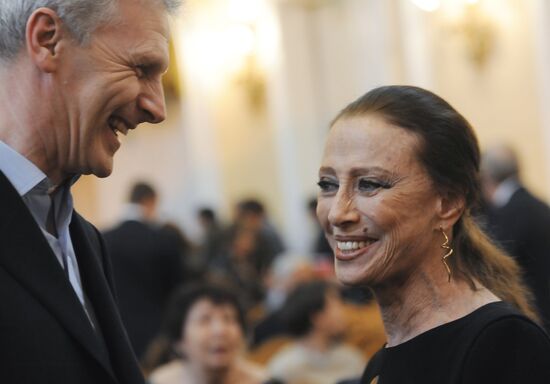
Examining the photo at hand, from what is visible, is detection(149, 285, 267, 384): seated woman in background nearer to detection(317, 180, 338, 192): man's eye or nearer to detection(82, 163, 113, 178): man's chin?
detection(317, 180, 338, 192): man's eye

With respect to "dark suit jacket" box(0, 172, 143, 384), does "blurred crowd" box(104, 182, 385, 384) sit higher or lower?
lower

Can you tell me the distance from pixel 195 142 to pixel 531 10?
5425 millimetres

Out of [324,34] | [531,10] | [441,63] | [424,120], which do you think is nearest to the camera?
[424,120]

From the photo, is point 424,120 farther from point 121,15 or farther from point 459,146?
point 121,15

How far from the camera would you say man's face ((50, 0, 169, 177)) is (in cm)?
194

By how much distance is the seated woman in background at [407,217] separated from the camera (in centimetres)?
214

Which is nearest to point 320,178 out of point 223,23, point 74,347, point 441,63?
point 74,347

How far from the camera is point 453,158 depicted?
218 centimetres

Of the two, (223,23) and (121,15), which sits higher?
(121,15)

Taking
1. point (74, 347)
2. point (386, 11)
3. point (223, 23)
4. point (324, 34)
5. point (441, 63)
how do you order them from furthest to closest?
point (223, 23) < point (324, 34) < point (386, 11) < point (441, 63) < point (74, 347)

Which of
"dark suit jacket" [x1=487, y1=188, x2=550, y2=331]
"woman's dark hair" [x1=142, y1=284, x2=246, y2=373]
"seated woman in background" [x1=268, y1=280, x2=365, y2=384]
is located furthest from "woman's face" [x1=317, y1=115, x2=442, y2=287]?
"dark suit jacket" [x1=487, y1=188, x2=550, y2=331]

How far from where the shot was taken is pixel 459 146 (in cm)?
220

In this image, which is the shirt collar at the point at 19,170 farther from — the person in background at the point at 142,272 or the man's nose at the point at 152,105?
the person in background at the point at 142,272

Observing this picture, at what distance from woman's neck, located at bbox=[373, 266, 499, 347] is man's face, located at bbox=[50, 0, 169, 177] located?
0.61m
